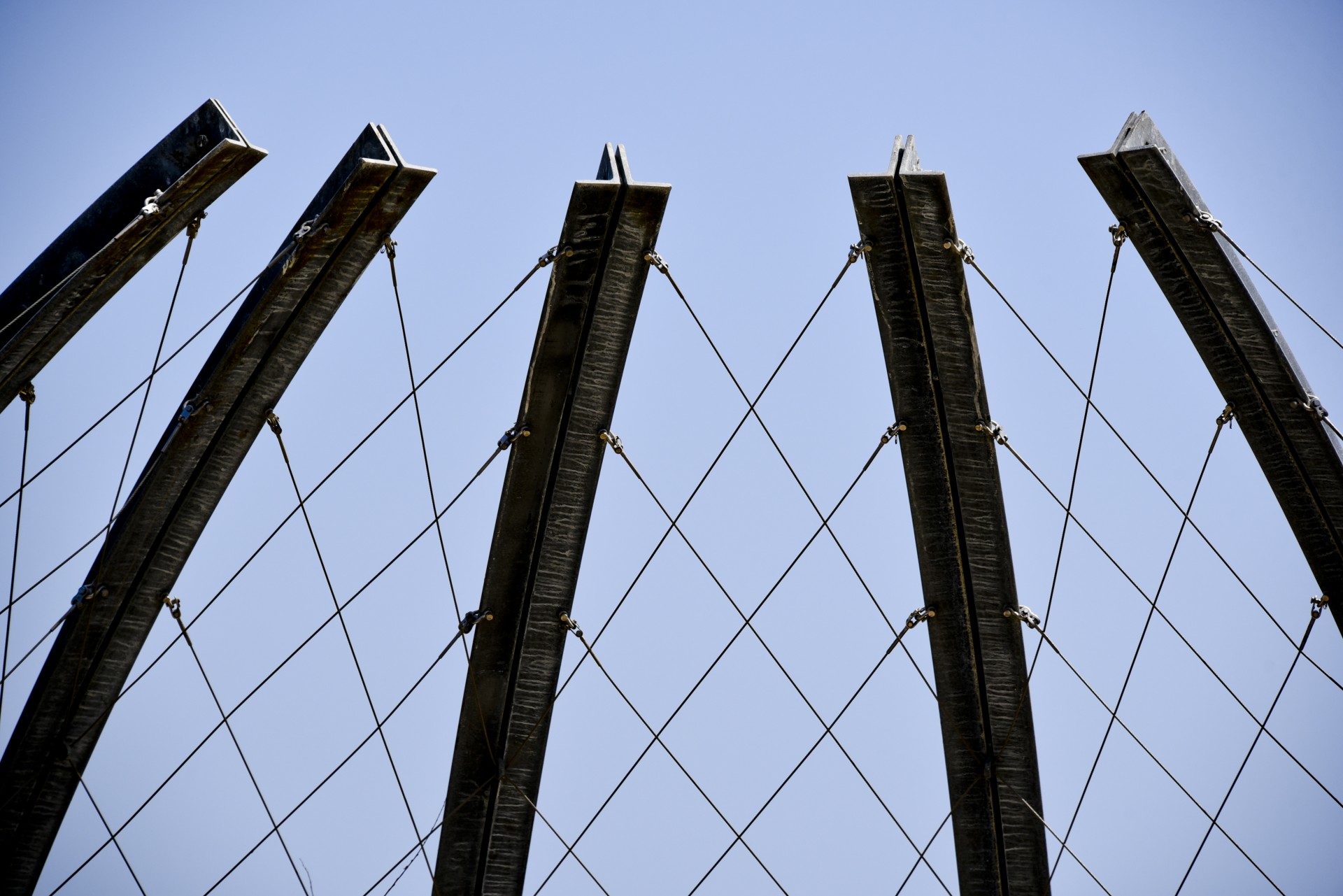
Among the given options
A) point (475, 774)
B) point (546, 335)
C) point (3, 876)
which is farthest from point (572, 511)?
point (3, 876)

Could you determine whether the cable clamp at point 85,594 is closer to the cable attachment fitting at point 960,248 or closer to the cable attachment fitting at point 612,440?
the cable attachment fitting at point 612,440

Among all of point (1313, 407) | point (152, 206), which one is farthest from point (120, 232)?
point (1313, 407)

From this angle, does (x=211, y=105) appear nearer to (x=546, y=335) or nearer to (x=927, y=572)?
(x=546, y=335)

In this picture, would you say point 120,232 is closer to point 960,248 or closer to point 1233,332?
point 960,248

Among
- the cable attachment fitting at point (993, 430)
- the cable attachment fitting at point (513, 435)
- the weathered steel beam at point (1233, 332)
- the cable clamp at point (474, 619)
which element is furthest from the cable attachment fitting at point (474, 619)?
the weathered steel beam at point (1233, 332)

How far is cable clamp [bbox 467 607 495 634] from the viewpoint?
37.0 ft

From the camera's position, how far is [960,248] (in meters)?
9.89

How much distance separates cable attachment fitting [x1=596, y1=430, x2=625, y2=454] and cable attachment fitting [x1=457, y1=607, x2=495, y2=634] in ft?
6.65

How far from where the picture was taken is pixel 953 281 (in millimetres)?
10086

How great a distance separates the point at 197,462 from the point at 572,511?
3469 mm

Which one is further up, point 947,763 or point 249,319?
point 249,319

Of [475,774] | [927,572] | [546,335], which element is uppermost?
[546,335]

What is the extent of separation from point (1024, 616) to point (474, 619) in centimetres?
518

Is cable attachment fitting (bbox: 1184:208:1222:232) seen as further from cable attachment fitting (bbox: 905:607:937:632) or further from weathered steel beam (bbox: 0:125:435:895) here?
weathered steel beam (bbox: 0:125:435:895)
